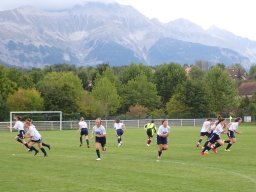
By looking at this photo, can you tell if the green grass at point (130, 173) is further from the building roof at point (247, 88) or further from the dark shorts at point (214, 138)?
the building roof at point (247, 88)

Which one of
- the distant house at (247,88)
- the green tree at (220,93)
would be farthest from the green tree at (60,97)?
the distant house at (247,88)

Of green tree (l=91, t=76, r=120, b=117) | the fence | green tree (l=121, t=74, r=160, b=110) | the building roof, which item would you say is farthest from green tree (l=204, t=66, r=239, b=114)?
the building roof

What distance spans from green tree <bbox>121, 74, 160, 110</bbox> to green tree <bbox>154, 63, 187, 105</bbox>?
5.65m

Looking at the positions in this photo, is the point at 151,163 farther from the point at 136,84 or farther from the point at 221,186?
the point at 136,84

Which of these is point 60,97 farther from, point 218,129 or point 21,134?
point 218,129

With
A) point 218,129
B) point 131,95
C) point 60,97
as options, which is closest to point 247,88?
point 131,95

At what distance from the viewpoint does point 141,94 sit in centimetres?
9325

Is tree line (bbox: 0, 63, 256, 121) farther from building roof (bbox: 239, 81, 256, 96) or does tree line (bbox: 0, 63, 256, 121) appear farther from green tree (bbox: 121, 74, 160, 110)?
building roof (bbox: 239, 81, 256, 96)

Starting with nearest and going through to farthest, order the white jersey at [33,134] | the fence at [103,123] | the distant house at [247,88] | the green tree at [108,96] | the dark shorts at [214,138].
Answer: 1. the white jersey at [33,134]
2. the dark shorts at [214,138]
3. the fence at [103,123]
4. the green tree at [108,96]
5. the distant house at [247,88]

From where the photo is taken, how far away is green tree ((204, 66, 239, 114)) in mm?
93188

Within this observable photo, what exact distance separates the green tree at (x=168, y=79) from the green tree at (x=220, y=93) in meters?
5.78

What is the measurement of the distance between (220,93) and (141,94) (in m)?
15.1

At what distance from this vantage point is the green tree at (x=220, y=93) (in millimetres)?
93188

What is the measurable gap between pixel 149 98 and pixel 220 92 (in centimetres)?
1366
